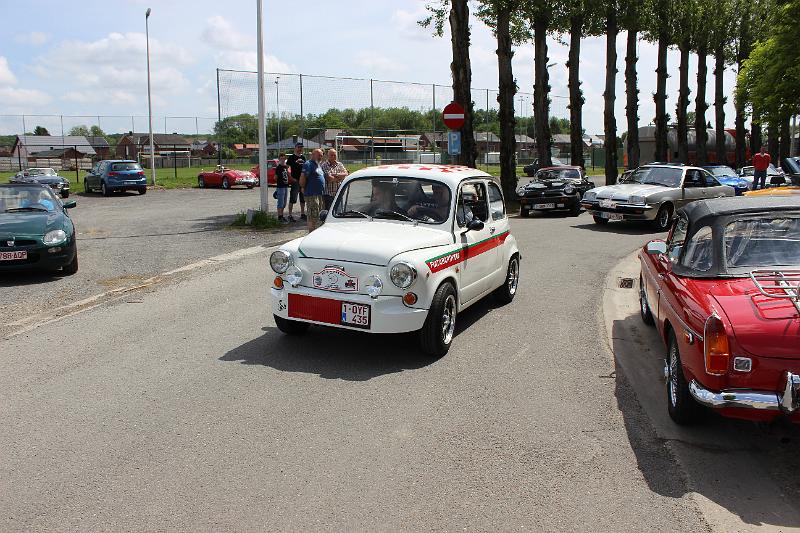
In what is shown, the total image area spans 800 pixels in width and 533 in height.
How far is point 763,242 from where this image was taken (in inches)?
222

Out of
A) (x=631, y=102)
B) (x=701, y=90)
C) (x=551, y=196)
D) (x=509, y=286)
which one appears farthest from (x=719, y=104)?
(x=509, y=286)

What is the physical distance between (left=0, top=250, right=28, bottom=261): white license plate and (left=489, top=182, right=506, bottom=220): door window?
674 cm

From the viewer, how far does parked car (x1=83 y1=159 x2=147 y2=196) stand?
31.1 m

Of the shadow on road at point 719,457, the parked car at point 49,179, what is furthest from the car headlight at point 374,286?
the parked car at point 49,179

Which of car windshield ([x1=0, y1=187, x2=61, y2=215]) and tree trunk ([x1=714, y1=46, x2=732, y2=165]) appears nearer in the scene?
car windshield ([x1=0, y1=187, x2=61, y2=215])

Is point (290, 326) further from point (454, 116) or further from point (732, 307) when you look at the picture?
point (454, 116)

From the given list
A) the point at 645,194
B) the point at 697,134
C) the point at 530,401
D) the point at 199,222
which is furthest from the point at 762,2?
the point at 530,401

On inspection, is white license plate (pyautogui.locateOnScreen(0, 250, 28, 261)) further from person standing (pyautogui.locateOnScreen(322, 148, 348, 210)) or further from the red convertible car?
the red convertible car

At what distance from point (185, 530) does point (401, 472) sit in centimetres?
130

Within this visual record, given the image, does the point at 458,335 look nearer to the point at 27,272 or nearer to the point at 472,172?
the point at 472,172

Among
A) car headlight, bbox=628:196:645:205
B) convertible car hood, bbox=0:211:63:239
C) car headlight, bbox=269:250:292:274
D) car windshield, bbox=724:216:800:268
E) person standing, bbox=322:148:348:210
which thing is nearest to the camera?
car windshield, bbox=724:216:800:268

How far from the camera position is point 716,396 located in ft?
14.7

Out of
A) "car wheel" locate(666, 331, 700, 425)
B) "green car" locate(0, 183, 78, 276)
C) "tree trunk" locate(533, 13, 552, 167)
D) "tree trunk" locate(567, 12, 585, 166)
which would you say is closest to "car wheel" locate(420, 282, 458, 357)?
"car wheel" locate(666, 331, 700, 425)

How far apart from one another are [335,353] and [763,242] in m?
3.77
